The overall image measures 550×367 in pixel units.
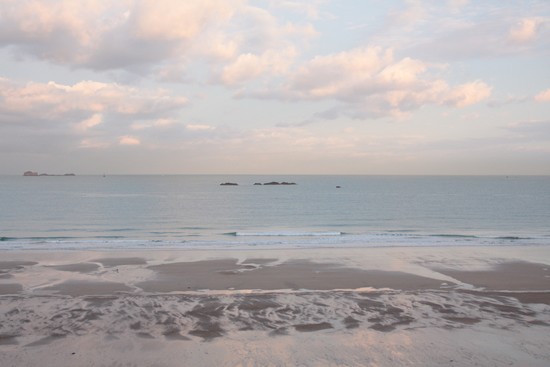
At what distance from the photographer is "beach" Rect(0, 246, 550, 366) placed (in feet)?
27.8

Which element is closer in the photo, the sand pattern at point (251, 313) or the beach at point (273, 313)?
the beach at point (273, 313)

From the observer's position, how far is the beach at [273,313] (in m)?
8.48

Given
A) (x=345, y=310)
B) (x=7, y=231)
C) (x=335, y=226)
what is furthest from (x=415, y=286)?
(x=7, y=231)

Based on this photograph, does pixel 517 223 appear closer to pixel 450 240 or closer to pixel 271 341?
pixel 450 240

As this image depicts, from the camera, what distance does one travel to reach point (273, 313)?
11016 millimetres

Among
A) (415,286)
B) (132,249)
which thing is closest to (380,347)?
(415,286)

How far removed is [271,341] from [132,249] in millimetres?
16733

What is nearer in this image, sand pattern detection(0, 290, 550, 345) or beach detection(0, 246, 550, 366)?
beach detection(0, 246, 550, 366)

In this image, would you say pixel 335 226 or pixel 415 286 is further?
pixel 335 226

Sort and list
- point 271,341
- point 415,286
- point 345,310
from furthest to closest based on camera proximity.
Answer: point 415,286 → point 345,310 → point 271,341

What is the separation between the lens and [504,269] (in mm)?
17953

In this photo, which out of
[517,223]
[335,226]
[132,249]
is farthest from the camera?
[517,223]

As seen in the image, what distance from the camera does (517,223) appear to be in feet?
146

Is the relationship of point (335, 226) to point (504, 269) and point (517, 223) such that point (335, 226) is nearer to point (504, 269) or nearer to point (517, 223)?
point (517, 223)
